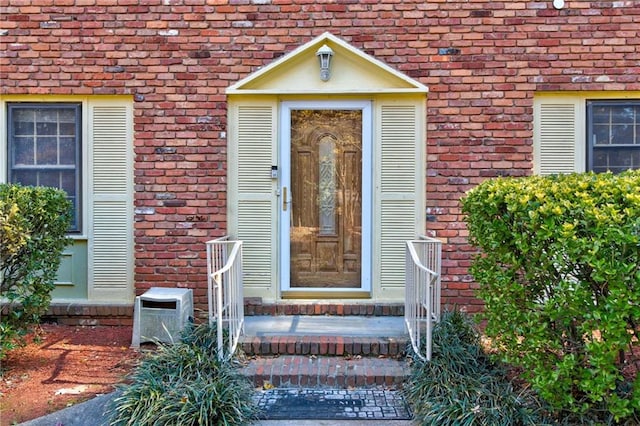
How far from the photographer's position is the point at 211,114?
4.92 m

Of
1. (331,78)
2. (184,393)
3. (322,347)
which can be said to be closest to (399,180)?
(331,78)

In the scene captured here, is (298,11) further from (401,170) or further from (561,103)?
(561,103)

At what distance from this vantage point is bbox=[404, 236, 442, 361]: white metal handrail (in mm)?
3566

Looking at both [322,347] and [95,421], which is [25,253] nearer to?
[95,421]

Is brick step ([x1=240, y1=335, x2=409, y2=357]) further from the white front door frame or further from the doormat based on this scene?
the white front door frame

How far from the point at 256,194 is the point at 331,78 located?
1400mm

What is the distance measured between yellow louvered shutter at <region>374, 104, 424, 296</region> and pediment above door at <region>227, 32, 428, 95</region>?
257mm

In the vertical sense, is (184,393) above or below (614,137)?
below

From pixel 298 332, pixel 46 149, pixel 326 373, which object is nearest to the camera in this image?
pixel 326 373

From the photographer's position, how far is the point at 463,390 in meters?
3.06

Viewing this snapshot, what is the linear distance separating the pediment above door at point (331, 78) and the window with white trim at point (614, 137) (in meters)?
1.83

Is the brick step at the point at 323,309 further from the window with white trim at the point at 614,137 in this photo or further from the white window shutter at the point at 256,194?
the window with white trim at the point at 614,137

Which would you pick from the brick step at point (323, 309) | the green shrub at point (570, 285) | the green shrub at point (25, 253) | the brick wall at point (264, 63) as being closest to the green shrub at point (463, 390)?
the green shrub at point (570, 285)

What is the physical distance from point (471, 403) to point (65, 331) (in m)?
3.90
